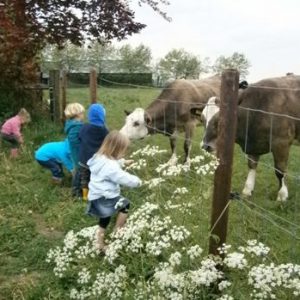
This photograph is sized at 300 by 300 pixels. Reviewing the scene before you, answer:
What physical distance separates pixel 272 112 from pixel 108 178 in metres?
2.89

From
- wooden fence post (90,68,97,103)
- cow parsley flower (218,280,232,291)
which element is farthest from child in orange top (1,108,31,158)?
cow parsley flower (218,280,232,291)

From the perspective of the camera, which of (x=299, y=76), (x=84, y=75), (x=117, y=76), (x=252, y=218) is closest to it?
(x=252, y=218)

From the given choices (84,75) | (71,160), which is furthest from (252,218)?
(84,75)

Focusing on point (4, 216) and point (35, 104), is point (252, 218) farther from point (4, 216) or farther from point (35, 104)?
point (35, 104)

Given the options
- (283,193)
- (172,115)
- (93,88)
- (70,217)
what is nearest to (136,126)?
(172,115)

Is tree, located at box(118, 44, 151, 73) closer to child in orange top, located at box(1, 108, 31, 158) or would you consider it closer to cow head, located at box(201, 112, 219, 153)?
child in orange top, located at box(1, 108, 31, 158)

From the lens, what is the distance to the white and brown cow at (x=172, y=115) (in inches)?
353

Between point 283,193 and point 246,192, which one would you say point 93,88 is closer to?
point 246,192

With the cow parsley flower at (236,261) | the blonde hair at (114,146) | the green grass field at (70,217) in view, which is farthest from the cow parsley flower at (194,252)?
the blonde hair at (114,146)

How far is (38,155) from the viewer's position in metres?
7.40

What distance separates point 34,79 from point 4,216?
6.69 metres

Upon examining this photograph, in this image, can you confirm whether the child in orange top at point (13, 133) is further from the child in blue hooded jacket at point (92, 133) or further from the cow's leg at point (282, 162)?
the cow's leg at point (282, 162)

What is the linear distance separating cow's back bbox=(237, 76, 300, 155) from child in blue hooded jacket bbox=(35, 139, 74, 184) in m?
2.57

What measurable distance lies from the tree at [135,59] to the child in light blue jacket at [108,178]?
87.0 ft
